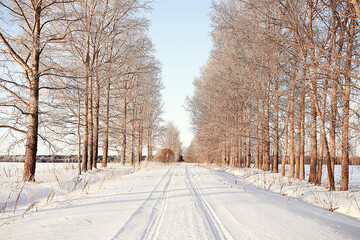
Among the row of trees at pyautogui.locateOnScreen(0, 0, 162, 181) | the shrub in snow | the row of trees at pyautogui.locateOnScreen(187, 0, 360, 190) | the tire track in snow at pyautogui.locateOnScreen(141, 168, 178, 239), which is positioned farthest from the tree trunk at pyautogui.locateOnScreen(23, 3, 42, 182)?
the shrub in snow

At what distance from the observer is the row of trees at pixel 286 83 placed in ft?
24.6

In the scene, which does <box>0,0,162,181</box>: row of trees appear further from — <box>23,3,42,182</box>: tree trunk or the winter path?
the winter path

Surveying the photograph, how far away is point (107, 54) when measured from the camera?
16625 millimetres

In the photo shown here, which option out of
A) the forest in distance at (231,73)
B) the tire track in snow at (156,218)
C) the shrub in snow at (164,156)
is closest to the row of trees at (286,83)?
the forest in distance at (231,73)

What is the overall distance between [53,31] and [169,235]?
12.8 meters

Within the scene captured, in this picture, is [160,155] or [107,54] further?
[160,155]

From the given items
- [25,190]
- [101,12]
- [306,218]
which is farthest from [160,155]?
[306,218]

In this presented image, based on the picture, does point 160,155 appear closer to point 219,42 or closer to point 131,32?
point 219,42

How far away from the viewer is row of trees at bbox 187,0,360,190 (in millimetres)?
7496

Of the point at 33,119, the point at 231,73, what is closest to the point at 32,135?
the point at 33,119

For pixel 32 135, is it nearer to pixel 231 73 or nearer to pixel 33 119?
pixel 33 119

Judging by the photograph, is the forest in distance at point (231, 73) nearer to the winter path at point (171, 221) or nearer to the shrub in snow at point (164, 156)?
the winter path at point (171, 221)

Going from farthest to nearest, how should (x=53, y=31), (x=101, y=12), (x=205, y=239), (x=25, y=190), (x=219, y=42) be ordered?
(x=219, y=42)
(x=101, y=12)
(x=53, y=31)
(x=25, y=190)
(x=205, y=239)

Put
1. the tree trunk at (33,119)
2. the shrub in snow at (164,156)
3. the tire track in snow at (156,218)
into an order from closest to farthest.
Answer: the tire track in snow at (156,218) < the tree trunk at (33,119) < the shrub in snow at (164,156)
